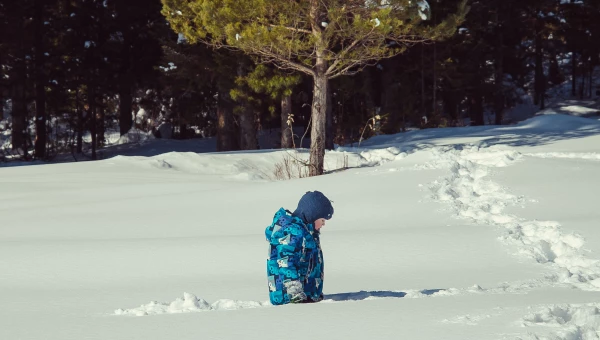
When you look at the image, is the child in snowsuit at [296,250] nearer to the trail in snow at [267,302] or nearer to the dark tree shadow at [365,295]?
the trail in snow at [267,302]

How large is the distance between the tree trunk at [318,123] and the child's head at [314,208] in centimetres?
863

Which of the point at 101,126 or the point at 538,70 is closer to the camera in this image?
the point at 101,126

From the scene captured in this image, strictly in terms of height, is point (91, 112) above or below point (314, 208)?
above

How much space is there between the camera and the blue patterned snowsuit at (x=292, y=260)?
4824mm

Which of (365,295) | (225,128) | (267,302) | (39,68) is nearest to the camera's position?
(267,302)

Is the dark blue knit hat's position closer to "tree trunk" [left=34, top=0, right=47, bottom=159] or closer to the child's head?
the child's head

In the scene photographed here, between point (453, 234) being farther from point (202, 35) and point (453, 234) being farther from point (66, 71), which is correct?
point (66, 71)

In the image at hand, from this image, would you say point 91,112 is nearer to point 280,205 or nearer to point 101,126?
point 101,126

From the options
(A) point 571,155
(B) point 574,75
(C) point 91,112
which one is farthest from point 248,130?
(B) point 574,75

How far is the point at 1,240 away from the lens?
8.19 m

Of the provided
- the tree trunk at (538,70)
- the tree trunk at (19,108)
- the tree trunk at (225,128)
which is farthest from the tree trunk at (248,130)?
the tree trunk at (538,70)

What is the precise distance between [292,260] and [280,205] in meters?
5.00

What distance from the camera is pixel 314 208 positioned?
482cm

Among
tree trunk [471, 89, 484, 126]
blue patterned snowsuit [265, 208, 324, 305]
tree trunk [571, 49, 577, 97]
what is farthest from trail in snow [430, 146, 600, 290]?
tree trunk [571, 49, 577, 97]
